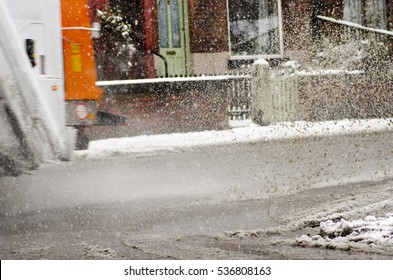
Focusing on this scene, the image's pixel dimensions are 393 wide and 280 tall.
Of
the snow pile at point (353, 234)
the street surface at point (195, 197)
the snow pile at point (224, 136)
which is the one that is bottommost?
the snow pile at point (353, 234)

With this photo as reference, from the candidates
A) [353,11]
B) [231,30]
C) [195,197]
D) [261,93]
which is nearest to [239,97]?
[261,93]

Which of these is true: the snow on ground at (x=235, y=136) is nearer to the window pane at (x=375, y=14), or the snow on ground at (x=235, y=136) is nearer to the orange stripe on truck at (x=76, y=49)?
the orange stripe on truck at (x=76, y=49)

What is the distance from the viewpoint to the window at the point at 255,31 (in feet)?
10.0

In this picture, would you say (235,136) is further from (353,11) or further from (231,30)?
(353,11)

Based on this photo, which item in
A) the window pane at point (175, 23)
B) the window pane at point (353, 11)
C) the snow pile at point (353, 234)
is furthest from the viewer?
the window pane at point (353, 11)

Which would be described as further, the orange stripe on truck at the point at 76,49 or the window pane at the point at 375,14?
the orange stripe on truck at the point at 76,49

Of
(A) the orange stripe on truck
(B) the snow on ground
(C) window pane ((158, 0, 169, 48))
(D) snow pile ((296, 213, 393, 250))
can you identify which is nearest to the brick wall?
(C) window pane ((158, 0, 169, 48))

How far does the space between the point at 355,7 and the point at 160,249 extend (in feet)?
4.84

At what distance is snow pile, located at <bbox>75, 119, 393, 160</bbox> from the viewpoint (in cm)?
317

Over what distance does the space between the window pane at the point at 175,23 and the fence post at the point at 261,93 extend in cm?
37

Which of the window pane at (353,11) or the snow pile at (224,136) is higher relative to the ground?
the window pane at (353,11)

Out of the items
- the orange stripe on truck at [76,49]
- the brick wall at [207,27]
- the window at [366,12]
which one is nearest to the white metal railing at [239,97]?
the brick wall at [207,27]
